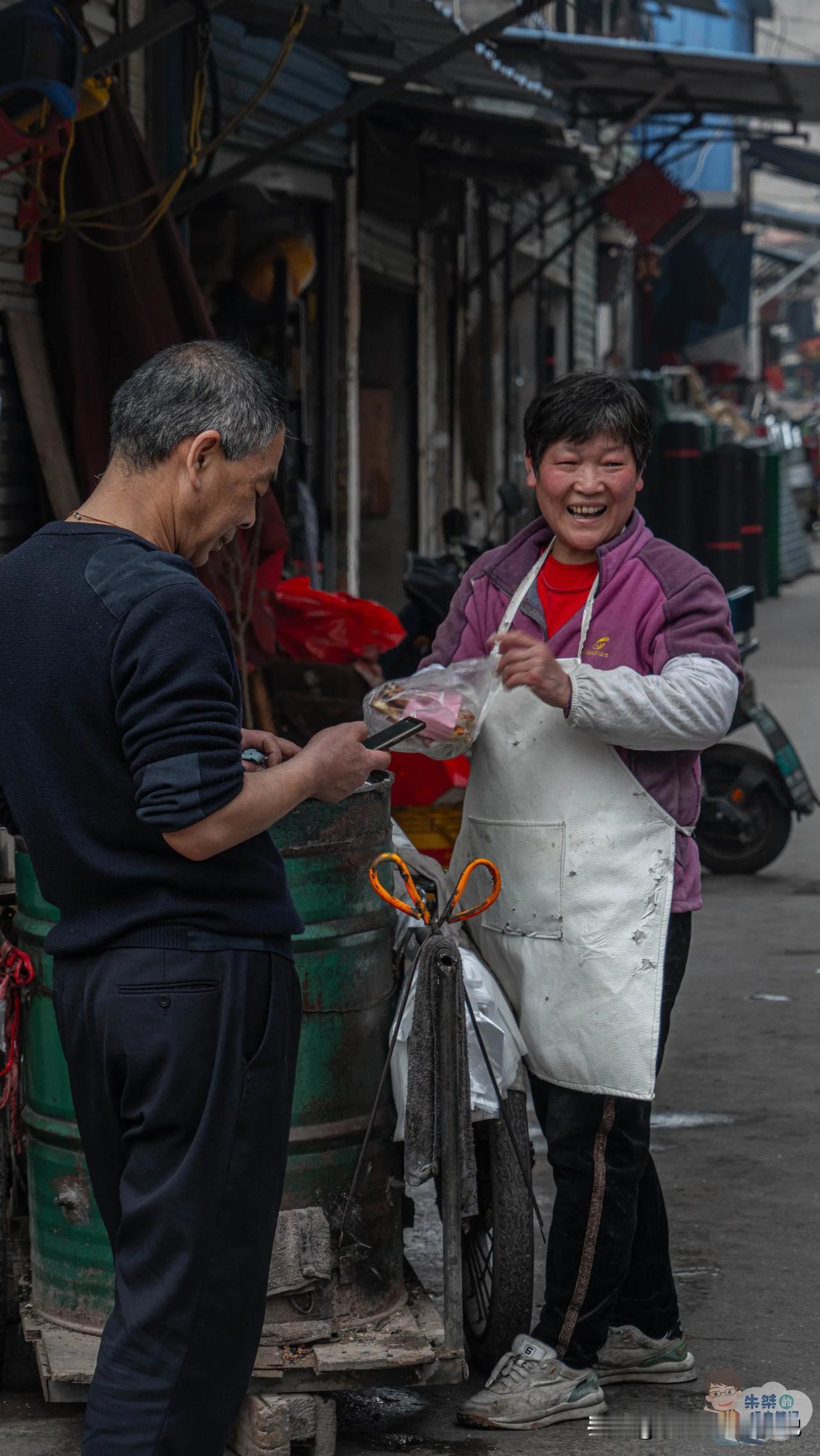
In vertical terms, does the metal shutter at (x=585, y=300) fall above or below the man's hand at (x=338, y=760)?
above

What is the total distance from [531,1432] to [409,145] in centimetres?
903

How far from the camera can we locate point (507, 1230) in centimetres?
349

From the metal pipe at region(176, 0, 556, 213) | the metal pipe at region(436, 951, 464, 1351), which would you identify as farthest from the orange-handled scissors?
the metal pipe at region(176, 0, 556, 213)

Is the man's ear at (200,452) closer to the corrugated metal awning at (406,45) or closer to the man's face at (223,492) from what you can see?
the man's face at (223,492)

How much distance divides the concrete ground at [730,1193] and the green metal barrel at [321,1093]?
0.91 ft

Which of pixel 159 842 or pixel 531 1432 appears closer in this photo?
pixel 159 842

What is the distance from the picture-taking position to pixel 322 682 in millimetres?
6734

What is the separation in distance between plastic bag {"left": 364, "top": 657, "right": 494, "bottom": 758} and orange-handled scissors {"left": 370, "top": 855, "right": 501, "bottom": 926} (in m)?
0.22

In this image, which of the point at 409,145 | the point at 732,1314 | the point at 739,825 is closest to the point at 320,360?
the point at 409,145

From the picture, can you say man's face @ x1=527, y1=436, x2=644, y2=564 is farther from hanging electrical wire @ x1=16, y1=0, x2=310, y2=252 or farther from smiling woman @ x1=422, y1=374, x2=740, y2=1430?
hanging electrical wire @ x1=16, y1=0, x2=310, y2=252

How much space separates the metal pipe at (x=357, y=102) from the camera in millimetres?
7289

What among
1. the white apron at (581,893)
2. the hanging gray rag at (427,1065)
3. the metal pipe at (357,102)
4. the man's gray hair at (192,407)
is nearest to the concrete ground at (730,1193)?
the hanging gray rag at (427,1065)

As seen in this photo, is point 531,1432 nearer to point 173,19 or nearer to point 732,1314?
point 732,1314

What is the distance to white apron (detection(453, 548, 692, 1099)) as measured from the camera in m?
3.35
